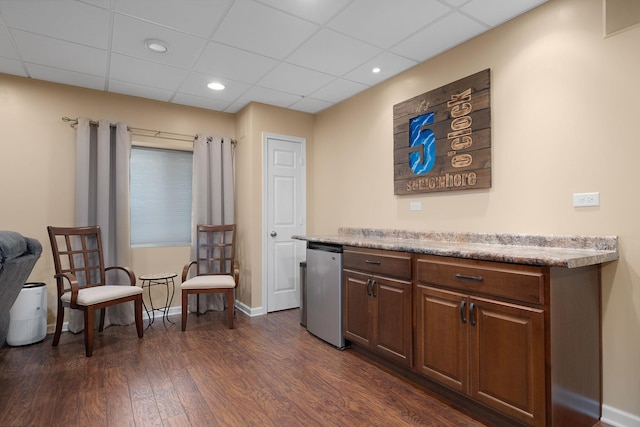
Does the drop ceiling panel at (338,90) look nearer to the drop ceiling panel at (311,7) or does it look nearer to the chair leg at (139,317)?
the drop ceiling panel at (311,7)

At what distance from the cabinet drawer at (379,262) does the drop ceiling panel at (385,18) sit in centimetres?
165

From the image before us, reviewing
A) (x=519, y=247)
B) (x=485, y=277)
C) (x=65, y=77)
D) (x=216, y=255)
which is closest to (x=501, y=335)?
(x=485, y=277)

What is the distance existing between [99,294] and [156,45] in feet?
7.12

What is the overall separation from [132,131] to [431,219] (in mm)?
3378

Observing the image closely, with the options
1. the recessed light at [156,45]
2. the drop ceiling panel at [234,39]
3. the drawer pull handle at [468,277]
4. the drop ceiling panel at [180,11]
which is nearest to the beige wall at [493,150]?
the drop ceiling panel at [234,39]

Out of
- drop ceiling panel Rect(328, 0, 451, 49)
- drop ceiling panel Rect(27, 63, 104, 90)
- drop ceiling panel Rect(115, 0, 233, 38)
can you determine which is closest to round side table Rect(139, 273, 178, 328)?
drop ceiling panel Rect(27, 63, 104, 90)

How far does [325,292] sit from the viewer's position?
312 centimetres

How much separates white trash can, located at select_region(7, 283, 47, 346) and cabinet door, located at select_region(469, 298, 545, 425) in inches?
144

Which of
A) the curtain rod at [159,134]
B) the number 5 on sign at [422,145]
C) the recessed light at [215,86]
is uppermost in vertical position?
the recessed light at [215,86]

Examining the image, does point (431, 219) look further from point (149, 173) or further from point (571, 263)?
point (149, 173)

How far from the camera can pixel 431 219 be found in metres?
2.96

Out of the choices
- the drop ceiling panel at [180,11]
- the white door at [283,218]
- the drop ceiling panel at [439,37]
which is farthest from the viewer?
the white door at [283,218]

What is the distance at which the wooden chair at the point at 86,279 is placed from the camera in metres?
2.89

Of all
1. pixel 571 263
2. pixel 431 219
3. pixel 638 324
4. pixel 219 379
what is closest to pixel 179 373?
pixel 219 379
